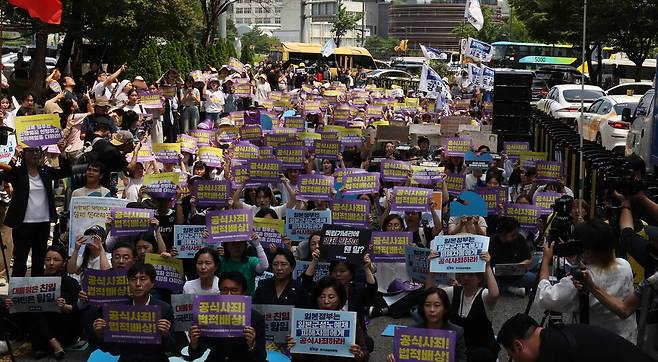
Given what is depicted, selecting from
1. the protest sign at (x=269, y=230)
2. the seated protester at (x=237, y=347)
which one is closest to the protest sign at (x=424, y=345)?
the seated protester at (x=237, y=347)

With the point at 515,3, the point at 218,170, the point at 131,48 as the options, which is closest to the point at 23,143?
the point at 218,170

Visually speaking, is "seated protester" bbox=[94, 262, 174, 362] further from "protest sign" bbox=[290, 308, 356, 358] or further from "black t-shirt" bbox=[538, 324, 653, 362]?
"black t-shirt" bbox=[538, 324, 653, 362]

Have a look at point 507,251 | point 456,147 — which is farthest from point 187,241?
point 456,147

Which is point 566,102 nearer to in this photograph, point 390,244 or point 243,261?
point 390,244

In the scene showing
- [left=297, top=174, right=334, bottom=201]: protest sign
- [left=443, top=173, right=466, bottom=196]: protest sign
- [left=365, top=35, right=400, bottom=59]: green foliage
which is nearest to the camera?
[left=297, top=174, right=334, bottom=201]: protest sign

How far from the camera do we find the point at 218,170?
49.3 ft

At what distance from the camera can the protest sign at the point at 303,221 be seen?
11375 mm

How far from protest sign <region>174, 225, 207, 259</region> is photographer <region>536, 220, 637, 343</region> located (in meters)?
4.12

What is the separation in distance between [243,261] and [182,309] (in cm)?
157

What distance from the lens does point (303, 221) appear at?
37.4 ft

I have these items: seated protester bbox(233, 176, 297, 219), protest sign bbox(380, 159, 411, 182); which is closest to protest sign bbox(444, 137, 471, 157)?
protest sign bbox(380, 159, 411, 182)

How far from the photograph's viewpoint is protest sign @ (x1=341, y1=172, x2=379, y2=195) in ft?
42.6

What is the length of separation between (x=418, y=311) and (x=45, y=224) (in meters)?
4.76

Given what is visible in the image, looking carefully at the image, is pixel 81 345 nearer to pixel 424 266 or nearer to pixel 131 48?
pixel 424 266
